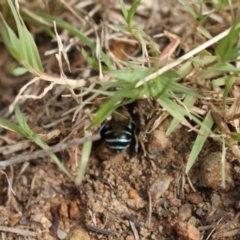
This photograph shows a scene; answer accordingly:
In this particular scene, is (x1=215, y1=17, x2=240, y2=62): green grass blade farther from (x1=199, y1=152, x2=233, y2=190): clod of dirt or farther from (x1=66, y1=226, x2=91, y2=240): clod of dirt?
(x1=66, y1=226, x2=91, y2=240): clod of dirt

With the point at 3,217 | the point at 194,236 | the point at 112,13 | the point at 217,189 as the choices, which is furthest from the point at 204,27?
the point at 3,217

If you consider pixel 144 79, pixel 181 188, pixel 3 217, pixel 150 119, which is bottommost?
pixel 3 217

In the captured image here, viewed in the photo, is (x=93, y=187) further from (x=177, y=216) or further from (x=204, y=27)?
(x=204, y=27)

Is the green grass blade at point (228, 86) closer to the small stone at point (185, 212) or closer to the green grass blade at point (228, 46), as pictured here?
the green grass blade at point (228, 46)

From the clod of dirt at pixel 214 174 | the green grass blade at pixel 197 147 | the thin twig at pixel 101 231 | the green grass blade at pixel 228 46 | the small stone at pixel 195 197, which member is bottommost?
the thin twig at pixel 101 231

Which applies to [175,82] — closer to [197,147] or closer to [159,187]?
[197,147]

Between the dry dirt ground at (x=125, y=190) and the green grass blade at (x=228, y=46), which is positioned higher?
the green grass blade at (x=228, y=46)

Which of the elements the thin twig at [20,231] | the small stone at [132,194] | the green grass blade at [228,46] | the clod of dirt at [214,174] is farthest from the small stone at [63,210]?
the green grass blade at [228,46]
